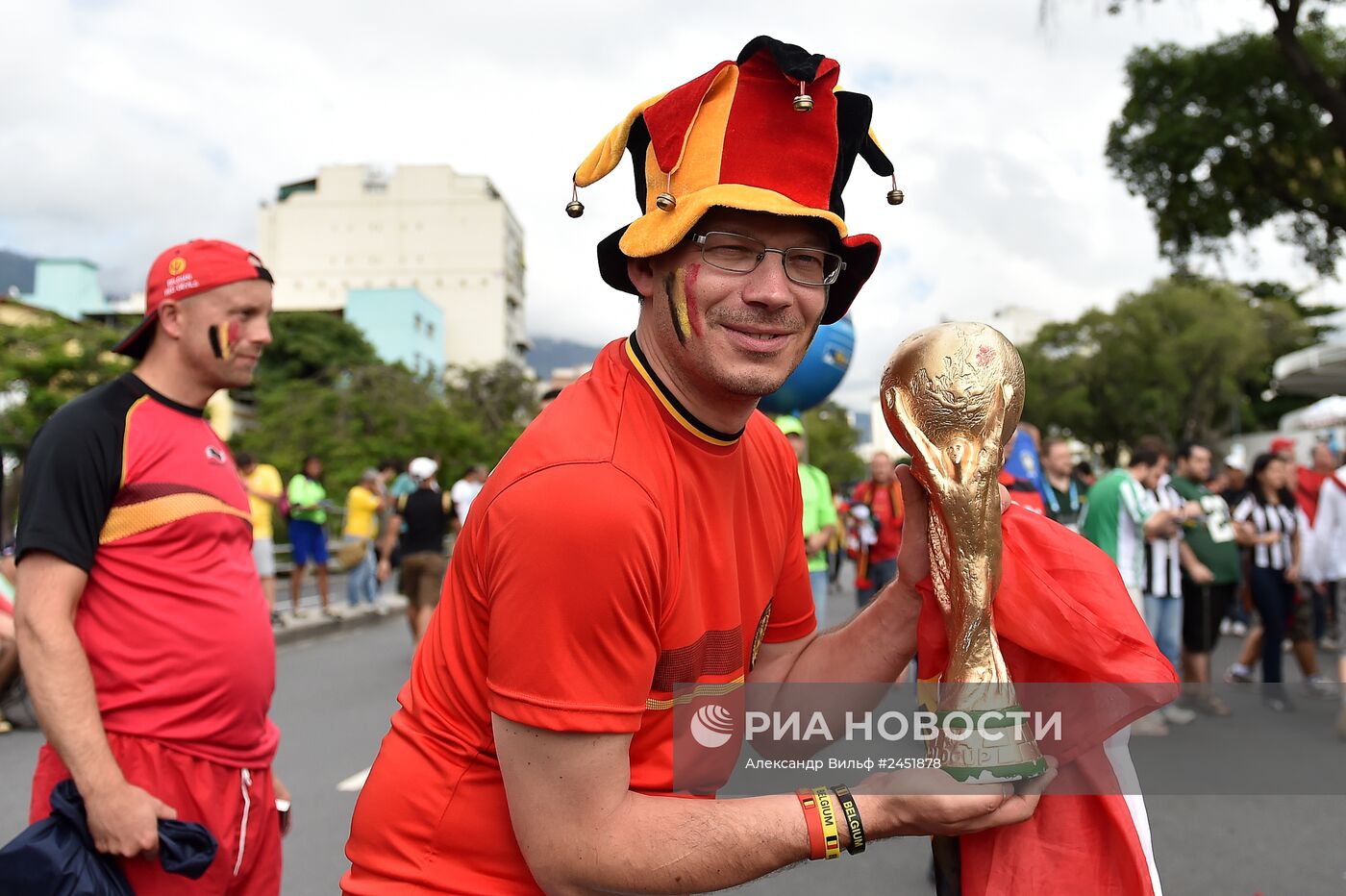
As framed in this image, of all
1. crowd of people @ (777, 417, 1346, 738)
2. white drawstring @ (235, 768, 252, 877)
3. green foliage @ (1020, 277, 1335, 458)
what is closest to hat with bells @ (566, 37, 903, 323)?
white drawstring @ (235, 768, 252, 877)

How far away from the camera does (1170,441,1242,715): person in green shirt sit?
6.81 m

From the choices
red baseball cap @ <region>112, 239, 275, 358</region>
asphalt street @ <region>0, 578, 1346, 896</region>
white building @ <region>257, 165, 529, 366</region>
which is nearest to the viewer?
red baseball cap @ <region>112, 239, 275, 358</region>

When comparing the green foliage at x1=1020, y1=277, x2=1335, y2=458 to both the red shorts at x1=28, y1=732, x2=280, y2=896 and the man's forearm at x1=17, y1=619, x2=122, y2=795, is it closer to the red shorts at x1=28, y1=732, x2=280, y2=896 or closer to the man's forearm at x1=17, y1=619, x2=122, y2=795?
the red shorts at x1=28, y1=732, x2=280, y2=896

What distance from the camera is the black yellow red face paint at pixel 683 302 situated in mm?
1486

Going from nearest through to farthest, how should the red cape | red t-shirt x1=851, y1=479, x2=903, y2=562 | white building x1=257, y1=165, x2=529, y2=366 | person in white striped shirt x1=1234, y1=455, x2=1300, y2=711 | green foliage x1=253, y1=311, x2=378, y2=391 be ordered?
the red cape → person in white striped shirt x1=1234, y1=455, x2=1300, y2=711 → red t-shirt x1=851, y1=479, x2=903, y2=562 → green foliage x1=253, y1=311, x2=378, y2=391 → white building x1=257, y1=165, x2=529, y2=366

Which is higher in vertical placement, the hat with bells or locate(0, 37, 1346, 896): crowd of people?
the hat with bells

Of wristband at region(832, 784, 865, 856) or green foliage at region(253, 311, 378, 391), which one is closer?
wristband at region(832, 784, 865, 856)

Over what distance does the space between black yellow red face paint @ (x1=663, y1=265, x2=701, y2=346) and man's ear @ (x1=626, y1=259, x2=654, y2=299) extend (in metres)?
0.06

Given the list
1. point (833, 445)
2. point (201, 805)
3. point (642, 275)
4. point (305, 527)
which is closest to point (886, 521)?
point (201, 805)

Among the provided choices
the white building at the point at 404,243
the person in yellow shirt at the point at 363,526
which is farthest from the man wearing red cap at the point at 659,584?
the white building at the point at 404,243

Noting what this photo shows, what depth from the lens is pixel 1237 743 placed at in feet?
19.8

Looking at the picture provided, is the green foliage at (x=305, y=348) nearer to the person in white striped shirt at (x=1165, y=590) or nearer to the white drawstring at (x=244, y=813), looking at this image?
the person in white striped shirt at (x=1165, y=590)

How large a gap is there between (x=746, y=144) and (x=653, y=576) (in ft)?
2.12

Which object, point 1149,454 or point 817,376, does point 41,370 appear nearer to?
point 817,376
